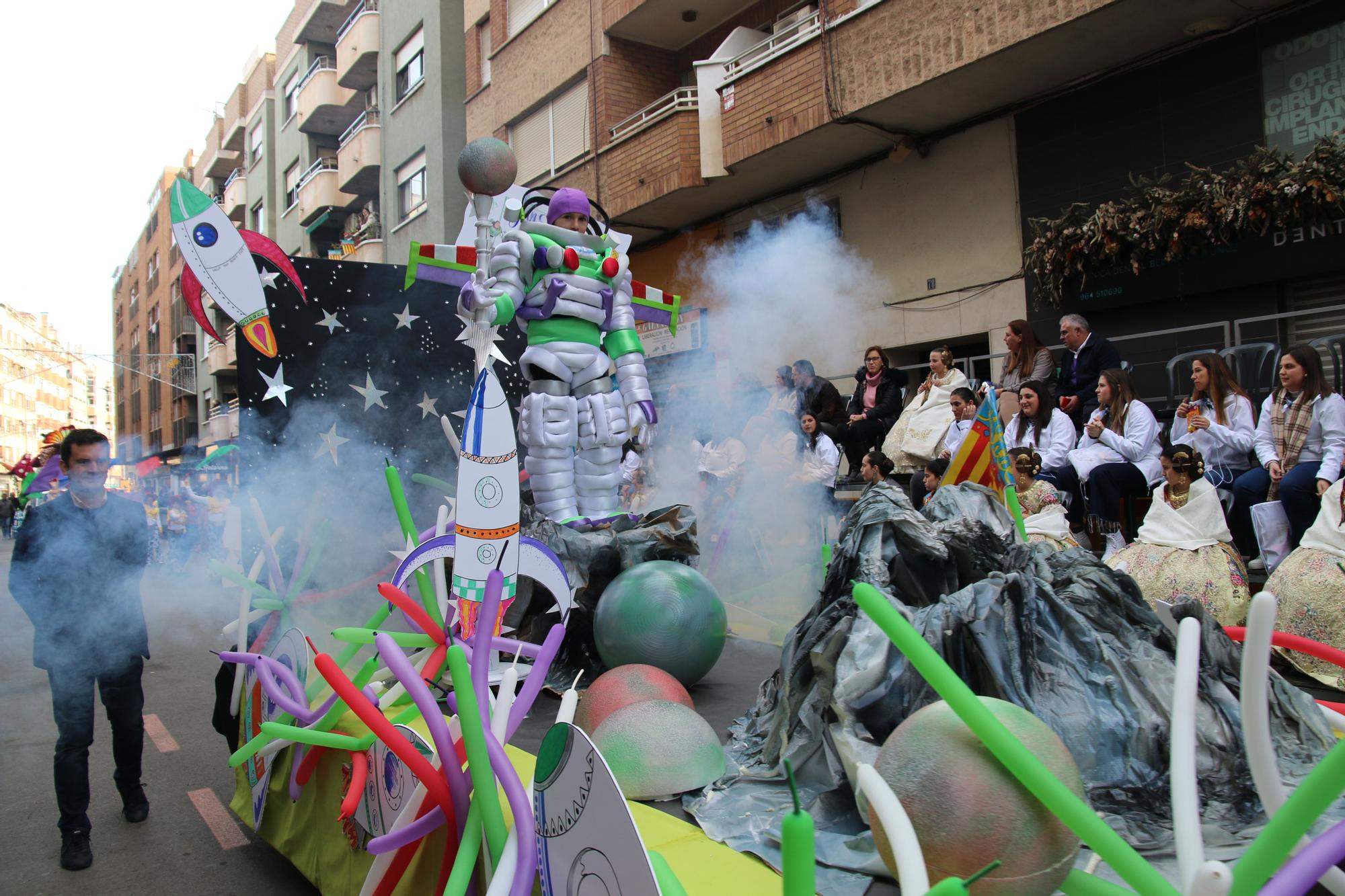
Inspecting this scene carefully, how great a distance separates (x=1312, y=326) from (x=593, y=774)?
842cm

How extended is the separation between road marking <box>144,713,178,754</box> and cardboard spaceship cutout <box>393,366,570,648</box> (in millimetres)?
2823

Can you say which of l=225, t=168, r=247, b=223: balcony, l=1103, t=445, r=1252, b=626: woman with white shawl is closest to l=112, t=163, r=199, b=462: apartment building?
l=225, t=168, r=247, b=223: balcony

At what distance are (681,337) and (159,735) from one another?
27.1 feet

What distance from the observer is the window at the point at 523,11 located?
627 inches

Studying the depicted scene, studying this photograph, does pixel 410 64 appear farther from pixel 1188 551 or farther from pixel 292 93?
pixel 1188 551

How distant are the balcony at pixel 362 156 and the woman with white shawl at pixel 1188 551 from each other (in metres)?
20.7

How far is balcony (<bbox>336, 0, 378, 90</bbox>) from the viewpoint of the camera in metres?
21.9

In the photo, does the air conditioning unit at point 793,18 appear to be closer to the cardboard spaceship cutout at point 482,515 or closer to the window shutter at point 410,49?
the cardboard spaceship cutout at point 482,515

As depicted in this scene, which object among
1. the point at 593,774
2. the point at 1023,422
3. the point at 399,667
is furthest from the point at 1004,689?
the point at 1023,422

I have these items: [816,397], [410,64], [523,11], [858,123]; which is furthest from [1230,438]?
[410,64]

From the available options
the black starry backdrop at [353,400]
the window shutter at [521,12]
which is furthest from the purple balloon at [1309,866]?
the window shutter at [521,12]

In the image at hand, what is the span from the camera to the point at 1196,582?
14.7ft

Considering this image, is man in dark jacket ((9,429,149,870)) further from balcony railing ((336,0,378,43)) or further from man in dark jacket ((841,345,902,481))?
balcony railing ((336,0,378,43))

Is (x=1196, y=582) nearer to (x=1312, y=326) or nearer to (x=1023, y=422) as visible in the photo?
(x=1023, y=422)
